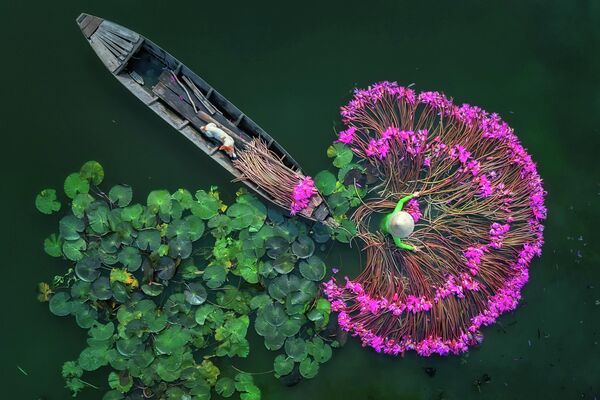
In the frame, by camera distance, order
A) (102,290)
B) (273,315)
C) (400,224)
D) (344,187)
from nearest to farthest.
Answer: (400,224), (102,290), (273,315), (344,187)

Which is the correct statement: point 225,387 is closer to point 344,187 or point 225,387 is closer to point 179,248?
point 179,248

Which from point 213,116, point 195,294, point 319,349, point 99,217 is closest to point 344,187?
point 213,116

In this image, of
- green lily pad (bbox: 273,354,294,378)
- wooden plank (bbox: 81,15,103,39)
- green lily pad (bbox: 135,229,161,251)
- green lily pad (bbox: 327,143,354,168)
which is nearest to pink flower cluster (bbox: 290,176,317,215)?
green lily pad (bbox: 327,143,354,168)

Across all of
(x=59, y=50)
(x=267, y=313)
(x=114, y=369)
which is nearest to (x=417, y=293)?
(x=267, y=313)

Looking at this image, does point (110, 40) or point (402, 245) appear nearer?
point (110, 40)

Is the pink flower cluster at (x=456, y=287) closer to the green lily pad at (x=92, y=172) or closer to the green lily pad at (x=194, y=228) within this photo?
the green lily pad at (x=194, y=228)

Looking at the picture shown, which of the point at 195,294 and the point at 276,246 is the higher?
the point at 276,246

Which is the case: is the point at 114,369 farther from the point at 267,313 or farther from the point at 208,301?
the point at 267,313
